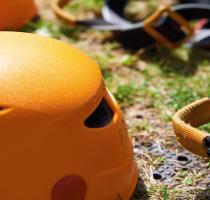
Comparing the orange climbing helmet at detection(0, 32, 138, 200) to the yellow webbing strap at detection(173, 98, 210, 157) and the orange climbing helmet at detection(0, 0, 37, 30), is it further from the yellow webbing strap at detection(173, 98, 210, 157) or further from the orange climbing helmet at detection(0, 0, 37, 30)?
the orange climbing helmet at detection(0, 0, 37, 30)

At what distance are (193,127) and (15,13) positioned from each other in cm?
180

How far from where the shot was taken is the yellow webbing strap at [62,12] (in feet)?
11.8

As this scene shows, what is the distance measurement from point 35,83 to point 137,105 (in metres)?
1.19

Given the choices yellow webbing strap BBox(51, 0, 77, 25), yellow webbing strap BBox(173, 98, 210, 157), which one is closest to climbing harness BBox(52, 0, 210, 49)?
yellow webbing strap BBox(51, 0, 77, 25)

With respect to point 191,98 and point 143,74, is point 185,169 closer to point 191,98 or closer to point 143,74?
point 191,98

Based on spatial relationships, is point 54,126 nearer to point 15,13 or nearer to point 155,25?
point 155,25

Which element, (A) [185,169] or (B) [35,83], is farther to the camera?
(A) [185,169]

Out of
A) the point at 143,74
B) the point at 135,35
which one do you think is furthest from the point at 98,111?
the point at 135,35

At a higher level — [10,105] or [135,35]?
[10,105]

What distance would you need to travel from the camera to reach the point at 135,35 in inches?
134

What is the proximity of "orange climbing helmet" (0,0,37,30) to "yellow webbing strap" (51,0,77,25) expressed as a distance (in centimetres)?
15

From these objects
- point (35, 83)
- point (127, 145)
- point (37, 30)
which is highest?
point (35, 83)

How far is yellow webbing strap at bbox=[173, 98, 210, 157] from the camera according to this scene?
1897 mm

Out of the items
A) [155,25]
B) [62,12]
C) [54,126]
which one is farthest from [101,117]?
[62,12]
